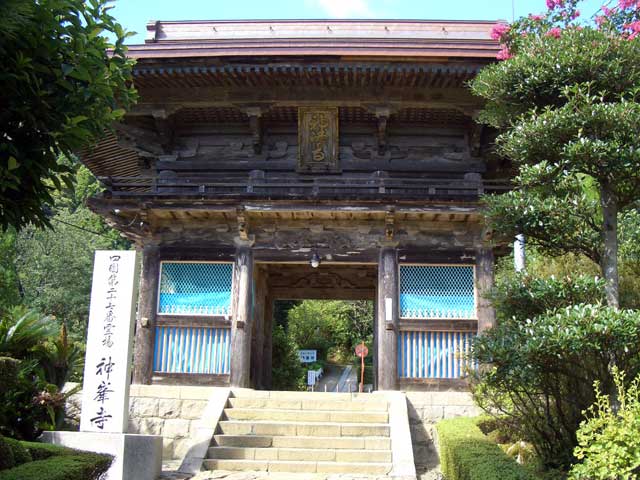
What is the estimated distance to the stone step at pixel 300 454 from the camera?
9266 millimetres

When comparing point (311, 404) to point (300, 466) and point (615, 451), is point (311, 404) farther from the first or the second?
point (615, 451)

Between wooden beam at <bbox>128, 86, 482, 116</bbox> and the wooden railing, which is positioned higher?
wooden beam at <bbox>128, 86, 482, 116</bbox>

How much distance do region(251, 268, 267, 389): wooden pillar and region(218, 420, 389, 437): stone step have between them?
3.71m

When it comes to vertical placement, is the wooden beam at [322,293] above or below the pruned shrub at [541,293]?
above

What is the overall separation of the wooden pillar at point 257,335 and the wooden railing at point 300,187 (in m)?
2.13

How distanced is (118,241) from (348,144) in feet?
99.3

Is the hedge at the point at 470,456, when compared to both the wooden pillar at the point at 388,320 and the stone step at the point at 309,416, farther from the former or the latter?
the wooden pillar at the point at 388,320

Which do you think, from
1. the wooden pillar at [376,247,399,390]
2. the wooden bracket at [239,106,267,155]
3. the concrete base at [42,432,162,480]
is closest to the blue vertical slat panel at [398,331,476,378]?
the wooden pillar at [376,247,399,390]

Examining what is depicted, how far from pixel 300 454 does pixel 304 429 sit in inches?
24.4

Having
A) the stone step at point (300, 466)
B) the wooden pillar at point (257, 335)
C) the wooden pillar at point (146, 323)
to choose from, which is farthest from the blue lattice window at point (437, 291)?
the wooden pillar at point (146, 323)

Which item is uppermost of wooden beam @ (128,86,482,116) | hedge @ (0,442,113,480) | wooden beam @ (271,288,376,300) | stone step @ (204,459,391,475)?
wooden beam @ (128,86,482,116)

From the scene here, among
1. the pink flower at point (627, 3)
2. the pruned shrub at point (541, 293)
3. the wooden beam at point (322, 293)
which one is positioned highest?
the pink flower at point (627, 3)

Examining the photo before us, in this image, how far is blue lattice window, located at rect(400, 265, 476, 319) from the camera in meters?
12.1

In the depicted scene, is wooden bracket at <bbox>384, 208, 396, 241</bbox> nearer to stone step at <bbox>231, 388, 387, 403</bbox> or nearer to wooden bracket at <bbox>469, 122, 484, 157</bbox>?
wooden bracket at <bbox>469, 122, 484, 157</bbox>
